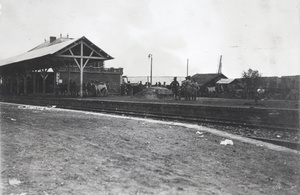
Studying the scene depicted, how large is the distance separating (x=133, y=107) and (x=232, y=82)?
979 inches

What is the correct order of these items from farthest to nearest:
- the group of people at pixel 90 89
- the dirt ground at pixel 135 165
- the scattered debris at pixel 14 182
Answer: the group of people at pixel 90 89 < the dirt ground at pixel 135 165 < the scattered debris at pixel 14 182

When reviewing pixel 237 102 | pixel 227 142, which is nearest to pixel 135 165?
pixel 227 142

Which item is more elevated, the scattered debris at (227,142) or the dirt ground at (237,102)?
the dirt ground at (237,102)

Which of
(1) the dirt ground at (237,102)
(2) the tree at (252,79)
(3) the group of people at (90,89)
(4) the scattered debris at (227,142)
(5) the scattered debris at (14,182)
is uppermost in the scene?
(2) the tree at (252,79)

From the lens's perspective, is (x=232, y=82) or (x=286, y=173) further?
(x=232, y=82)

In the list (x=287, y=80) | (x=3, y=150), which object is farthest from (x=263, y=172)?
(x=287, y=80)

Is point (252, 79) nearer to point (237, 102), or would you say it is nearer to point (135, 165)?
point (237, 102)

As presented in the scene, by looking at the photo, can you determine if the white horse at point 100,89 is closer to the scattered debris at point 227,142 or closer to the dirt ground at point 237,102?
the dirt ground at point 237,102

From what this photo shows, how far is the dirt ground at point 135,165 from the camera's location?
4188 mm

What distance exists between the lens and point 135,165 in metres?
5.18

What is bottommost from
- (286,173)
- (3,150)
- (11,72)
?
(286,173)

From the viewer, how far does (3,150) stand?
206 inches

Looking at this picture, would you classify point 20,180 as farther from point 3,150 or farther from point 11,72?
point 11,72

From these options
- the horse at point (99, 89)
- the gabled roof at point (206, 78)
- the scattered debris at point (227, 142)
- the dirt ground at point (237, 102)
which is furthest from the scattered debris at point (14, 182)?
the gabled roof at point (206, 78)
